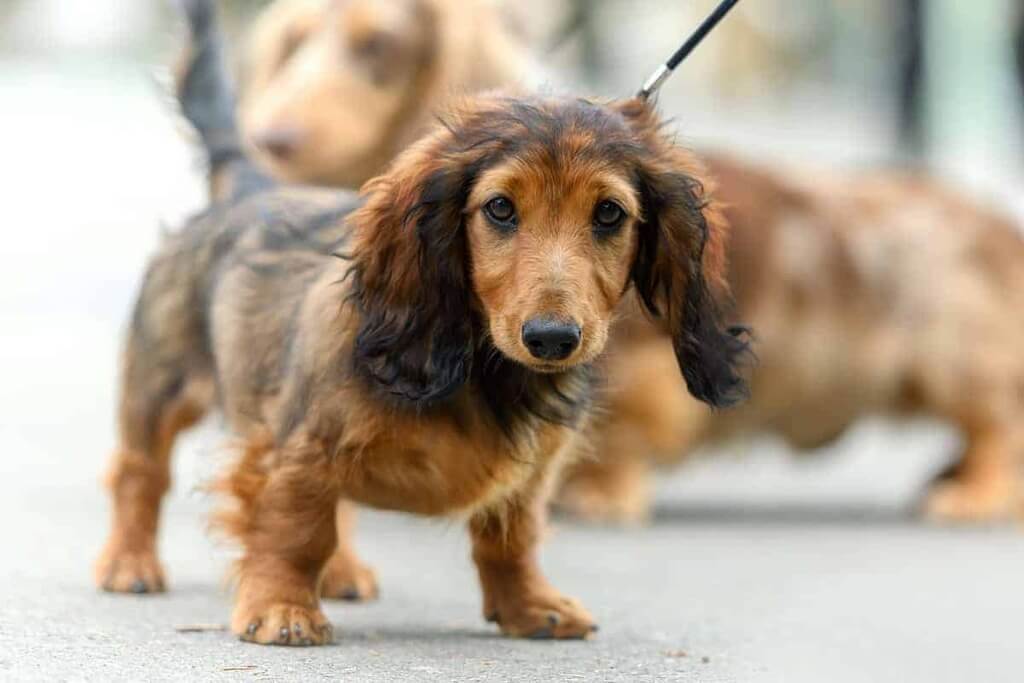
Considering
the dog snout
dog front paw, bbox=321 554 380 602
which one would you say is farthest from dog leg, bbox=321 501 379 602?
the dog snout

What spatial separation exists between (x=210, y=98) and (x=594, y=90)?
2.00 meters

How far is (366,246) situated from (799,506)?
14.5ft

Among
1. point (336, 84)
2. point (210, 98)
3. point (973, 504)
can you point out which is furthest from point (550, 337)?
point (973, 504)

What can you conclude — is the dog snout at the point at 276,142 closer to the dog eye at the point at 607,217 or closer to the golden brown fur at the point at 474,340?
the golden brown fur at the point at 474,340

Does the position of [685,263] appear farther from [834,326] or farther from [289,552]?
[834,326]

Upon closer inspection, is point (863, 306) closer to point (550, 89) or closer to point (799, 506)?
point (799, 506)

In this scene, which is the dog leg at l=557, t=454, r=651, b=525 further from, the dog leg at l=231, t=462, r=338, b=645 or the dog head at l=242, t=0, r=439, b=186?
the dog leg at l=231, t=462, r=338, b=645

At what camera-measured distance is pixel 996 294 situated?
8531mm

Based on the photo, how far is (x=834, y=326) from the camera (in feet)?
26.9

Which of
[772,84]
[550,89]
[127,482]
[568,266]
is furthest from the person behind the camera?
[772,84]

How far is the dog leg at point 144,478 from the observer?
551 centimetres

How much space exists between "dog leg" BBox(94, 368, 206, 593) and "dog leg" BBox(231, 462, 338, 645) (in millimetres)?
917

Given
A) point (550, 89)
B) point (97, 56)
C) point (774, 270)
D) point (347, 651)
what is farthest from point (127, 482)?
point (97, 56)

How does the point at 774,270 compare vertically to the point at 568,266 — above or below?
above
